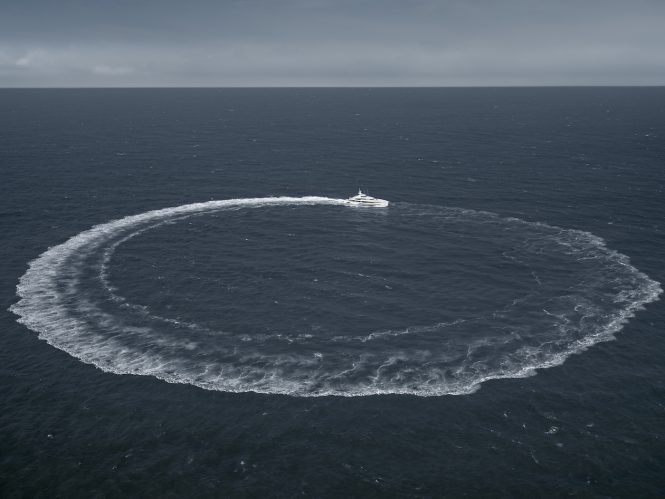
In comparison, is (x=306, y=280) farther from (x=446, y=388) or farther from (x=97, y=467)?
(x=97, y=467)

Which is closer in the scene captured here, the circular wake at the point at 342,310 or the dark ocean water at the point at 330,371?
the dark ocean water at the point at 330,371

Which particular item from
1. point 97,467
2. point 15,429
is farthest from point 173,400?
point 15,429

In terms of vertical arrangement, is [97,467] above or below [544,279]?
below

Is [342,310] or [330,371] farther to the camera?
[342,310]

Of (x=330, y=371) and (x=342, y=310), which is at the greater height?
(x=342, y=310)

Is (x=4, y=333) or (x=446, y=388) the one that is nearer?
(x=446, y=388)

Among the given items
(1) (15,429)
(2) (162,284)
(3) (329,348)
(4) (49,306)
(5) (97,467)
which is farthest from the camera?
(2) (162,284)

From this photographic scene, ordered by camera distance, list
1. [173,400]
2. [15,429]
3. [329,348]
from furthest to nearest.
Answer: [329,348]
[173,400]
[15,429]

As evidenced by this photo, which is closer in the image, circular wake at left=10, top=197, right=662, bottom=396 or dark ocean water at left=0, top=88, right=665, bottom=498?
dark ocean water at left=0, top=88, right=665, bottom=498
